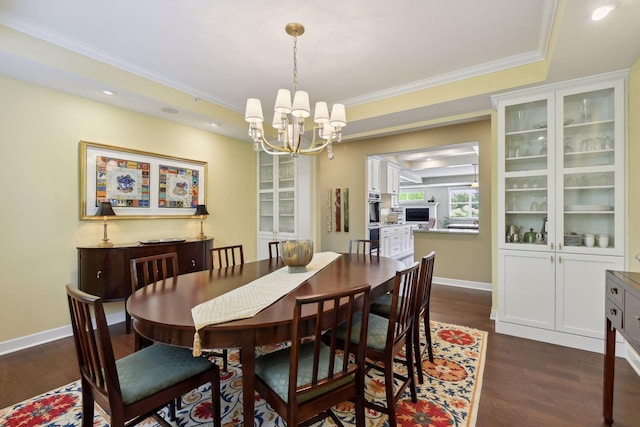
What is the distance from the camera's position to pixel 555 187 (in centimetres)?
286

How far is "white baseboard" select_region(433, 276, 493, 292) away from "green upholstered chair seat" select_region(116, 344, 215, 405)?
14.7 ft

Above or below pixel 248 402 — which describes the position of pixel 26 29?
above

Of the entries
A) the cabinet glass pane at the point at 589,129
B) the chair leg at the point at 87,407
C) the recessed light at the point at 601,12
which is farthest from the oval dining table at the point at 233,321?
the cabinet glass pane at the point at 589,129

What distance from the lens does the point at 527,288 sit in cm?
299

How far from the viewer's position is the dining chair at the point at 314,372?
1.25 meters

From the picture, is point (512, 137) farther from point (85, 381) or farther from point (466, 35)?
point (85, 381)

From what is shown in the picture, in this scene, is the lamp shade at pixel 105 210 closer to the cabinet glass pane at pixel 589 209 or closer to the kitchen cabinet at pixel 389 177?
the cabinet glass pane at pixel 589 209

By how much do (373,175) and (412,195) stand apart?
5.35m

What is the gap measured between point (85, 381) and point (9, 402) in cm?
122

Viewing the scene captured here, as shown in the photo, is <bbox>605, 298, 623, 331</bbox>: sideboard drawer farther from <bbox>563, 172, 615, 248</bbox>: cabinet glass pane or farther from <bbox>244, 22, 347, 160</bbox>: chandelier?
<bbox>244, 22, 347, 160</bbox>: chandelier

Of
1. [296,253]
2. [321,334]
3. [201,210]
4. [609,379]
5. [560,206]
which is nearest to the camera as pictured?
[321,334]

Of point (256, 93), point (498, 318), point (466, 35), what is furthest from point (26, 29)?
point (498, 318)

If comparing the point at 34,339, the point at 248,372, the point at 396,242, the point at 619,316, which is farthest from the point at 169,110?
the point at 396,242

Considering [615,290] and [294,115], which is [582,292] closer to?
[615,290]
